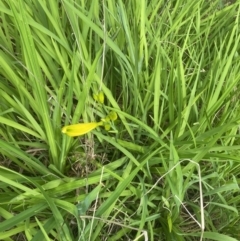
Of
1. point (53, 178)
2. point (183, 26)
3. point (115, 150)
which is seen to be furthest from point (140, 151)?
point (183, 26)

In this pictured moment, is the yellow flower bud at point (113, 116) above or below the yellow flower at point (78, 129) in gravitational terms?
below

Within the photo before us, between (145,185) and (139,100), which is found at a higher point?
(139,100)

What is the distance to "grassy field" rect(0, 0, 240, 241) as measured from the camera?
694 mm

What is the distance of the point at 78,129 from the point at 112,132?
103mm

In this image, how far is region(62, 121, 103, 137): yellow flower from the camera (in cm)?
68

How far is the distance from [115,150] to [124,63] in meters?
0.17

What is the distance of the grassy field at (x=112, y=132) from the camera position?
0.69 m

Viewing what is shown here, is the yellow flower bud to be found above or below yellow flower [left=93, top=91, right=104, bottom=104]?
below

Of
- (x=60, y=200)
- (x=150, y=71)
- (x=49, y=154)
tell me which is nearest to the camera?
(x=60, y=200)

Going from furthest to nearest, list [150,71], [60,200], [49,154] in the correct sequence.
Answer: [150,71] → [49,154] → [60,200]

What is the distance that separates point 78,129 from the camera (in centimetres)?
70

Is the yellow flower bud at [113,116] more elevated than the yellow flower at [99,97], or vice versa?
the yellow flower at [99,97]

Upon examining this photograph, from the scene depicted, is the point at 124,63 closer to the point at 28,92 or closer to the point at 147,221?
the point at 28,92

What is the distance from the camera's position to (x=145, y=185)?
751 millimetres
